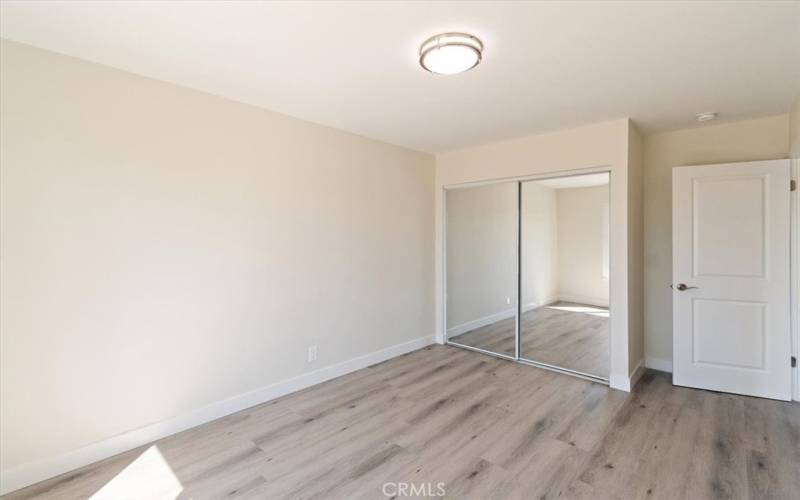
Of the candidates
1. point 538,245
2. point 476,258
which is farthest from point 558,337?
point 476,258

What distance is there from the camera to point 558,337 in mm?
4414

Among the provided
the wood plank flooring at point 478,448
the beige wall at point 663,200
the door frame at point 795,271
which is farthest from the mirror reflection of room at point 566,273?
the door frame at point 795,271

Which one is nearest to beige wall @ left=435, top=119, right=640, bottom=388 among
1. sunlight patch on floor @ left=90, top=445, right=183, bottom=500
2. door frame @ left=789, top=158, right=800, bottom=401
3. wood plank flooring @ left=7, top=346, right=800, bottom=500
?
wood plank flooring @ left=7, top=346, right=800, bottom=500

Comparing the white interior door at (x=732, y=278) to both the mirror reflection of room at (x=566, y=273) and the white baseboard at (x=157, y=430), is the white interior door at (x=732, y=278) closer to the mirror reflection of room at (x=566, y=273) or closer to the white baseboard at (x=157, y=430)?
the mirror reflection of room at (x=566, y=273)

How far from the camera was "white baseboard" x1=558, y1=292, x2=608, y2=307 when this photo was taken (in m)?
3.76

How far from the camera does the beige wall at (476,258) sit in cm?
458

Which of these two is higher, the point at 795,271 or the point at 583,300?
the point at 795,271

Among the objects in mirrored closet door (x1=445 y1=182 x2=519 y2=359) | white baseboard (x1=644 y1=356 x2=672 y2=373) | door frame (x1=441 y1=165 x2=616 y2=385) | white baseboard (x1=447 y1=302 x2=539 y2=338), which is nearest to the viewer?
door frame (x1=441 y1=165 x2=616 y2=385)

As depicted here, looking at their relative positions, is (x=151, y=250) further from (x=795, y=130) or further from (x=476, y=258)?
(x=795, y=130)

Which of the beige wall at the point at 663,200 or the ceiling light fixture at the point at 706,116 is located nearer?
the ceiling light fixture at the point at 706,116

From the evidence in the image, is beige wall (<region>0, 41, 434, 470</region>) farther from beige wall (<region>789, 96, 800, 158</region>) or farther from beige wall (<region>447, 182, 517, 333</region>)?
beige wall (<region>789, 96, 800, 158</region>)

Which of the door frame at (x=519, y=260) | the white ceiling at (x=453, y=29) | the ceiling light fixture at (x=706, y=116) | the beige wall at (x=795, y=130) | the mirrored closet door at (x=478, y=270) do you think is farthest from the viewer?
the mirrored closet door at (x=478, y=270)

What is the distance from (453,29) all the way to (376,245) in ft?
7.89

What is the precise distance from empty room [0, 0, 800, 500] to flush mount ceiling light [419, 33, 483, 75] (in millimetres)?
22
